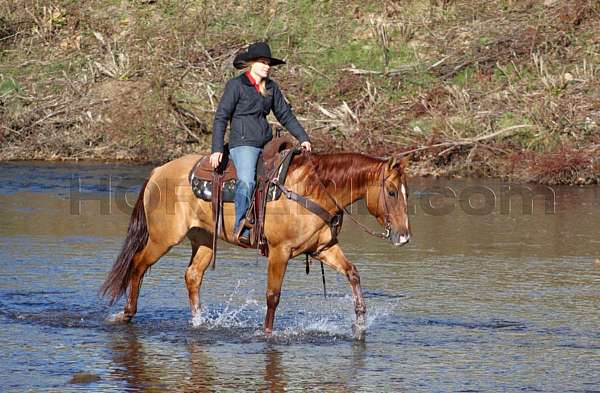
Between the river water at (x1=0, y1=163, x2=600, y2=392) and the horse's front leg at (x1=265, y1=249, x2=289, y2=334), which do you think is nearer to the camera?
the river water at (x1=0, y1=163, x2=600, y2=392)

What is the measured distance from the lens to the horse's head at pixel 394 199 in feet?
28.4

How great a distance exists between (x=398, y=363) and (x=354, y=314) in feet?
6.46

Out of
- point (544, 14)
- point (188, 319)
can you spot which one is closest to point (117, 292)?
point (188, 319)

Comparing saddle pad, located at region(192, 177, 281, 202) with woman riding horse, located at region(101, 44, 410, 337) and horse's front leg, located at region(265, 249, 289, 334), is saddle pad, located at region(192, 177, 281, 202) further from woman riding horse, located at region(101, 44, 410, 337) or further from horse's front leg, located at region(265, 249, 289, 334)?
horse's front leg, located at region(265, 249, 289, 334)

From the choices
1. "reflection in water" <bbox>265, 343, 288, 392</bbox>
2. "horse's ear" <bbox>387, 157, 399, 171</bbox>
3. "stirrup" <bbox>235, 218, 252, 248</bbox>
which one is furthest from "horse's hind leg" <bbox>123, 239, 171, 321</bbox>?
"horse's ear" <bbox>387, 157, 399, 171</bbox>

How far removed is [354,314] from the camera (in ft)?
32.2

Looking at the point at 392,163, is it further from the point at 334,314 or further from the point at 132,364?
the point at 132,364

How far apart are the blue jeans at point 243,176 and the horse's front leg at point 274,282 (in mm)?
468

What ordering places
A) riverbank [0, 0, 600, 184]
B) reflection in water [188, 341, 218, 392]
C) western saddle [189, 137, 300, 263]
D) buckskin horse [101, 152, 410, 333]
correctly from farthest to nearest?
1. riverbank [0, 0, 600, 184]
2. western saddle [189, 137, 300, 263]
3. buckskin horse [101, 152, 410, 333]
4. reflection in water [188, 341, 218, 392]

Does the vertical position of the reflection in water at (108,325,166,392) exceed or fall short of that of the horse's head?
it falls short

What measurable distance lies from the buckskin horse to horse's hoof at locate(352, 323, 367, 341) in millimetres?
13

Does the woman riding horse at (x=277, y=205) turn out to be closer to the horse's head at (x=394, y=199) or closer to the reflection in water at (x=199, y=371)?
the horse's head at (x=394, y=199)

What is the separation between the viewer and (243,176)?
914cm

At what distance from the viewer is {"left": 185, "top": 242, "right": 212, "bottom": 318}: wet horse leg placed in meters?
9.62
